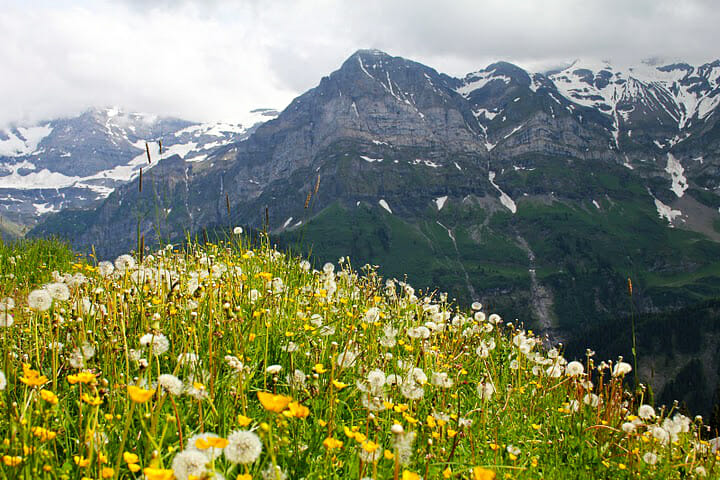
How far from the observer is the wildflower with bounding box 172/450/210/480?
6.58 feet

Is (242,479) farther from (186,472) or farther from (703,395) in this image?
(703,395)

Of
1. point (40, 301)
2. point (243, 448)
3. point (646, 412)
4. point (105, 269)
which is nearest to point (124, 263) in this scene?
point (105, 269)

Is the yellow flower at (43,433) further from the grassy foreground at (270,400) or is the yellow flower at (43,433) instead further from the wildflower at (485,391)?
the wildflower at (485,391)

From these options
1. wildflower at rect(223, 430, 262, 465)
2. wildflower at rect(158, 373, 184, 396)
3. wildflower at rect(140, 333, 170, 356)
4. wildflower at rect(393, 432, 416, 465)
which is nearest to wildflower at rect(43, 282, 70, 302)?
wildflower at rect(140, 333, 170, 356)

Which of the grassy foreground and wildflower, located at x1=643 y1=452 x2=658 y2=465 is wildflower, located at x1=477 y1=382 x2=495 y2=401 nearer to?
the grassy foreground

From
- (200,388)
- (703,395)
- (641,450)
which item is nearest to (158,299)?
(200,388)

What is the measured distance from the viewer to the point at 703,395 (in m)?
178

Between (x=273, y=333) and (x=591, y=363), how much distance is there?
4.15 m

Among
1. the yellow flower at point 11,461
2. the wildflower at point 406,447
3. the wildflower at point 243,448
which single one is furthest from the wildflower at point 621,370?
the yellow flower at point 11,461

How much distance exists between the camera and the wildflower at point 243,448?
214 cm

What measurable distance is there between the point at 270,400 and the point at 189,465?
63 cm

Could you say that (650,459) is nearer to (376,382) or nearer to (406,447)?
(376,382)

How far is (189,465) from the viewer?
6.71 ft

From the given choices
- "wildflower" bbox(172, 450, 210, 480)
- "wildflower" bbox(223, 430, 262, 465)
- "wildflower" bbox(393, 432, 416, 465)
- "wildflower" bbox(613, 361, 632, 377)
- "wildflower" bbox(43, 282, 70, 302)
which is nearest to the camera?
"wildflower" bbox(172, 450, 210, 480)
